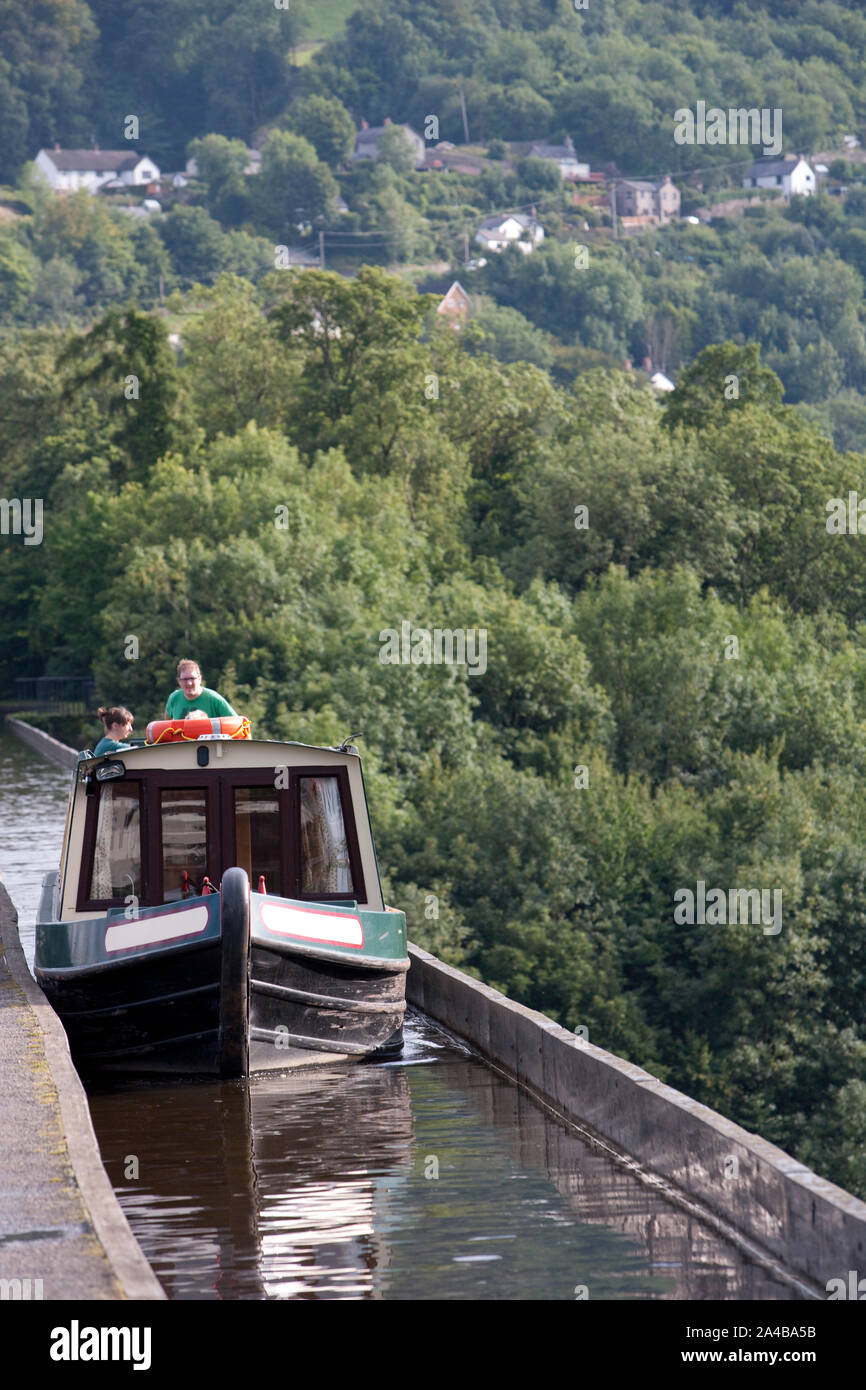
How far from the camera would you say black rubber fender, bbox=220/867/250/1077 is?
11.9m

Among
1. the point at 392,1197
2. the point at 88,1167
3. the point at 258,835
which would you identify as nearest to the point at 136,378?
the point at 258,835

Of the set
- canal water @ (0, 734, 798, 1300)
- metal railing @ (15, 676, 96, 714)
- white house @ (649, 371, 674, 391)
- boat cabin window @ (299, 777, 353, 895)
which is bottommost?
metal railing @ (15, 676, 96, 714)

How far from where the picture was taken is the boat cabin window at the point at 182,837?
12.9 meters

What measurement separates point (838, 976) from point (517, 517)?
99.6ft

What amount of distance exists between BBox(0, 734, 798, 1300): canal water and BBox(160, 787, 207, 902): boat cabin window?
1435 mm

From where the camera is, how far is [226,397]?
71438mm

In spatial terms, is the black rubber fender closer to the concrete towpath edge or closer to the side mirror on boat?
the concrete towpath edge

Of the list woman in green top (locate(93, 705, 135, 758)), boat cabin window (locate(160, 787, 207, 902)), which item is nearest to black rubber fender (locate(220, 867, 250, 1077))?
boat cabin window (locate(160, 787, 207, 902))

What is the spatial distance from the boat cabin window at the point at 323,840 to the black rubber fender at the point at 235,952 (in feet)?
3.97

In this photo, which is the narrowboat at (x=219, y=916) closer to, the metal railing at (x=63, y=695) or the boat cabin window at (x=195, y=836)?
the boat cabin window at (x=195, y=836)

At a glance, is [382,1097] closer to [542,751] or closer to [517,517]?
[542,751]

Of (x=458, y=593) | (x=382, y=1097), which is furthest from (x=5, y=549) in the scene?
(x=382, y=1097)

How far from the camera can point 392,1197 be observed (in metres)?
10.0
